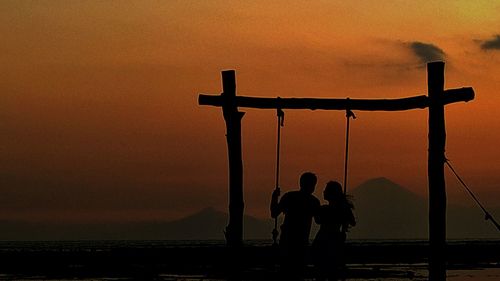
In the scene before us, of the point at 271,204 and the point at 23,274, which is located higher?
the point at 271,204

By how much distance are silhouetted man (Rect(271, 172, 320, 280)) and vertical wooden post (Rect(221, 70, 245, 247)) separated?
4.23ft

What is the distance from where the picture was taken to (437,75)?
19375mm

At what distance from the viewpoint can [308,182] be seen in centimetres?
1867

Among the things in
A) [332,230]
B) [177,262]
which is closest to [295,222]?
[332,230]

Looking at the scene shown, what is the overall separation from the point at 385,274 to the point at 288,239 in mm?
30676

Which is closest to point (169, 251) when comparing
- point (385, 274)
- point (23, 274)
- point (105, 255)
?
point (105, 255)

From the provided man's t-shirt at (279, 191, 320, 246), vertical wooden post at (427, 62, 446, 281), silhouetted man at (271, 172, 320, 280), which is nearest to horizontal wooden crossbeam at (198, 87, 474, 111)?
vertical wooden post at (427, 62, 446, 281)

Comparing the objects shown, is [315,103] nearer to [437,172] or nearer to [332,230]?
[332,230]

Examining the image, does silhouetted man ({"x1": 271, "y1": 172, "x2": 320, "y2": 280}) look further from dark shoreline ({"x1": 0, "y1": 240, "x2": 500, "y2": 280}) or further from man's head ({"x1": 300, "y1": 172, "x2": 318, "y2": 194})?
dark shoreline ({"x1": 0, "y1": 240, "x2": 500, "y2": 280})

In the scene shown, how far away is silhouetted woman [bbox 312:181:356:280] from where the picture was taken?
19.2 metres

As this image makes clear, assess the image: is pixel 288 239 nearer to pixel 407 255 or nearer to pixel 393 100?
pixel 393 100

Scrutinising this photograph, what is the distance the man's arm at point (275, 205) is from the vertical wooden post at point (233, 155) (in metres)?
1.24

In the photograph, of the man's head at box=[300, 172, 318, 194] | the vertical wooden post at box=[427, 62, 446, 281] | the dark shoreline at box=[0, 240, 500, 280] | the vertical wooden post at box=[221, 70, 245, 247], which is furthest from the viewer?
the dark shoreline at box=[0, 240, 500, 280]

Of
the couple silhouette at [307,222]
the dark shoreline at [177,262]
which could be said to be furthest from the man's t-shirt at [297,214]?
the dark shoreline at [177,262]
